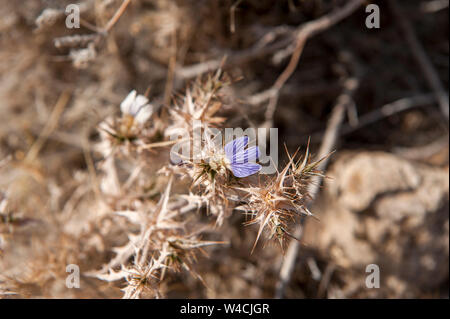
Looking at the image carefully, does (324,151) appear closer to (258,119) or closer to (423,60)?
(258,119)

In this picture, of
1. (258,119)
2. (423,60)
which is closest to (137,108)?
(258,119)

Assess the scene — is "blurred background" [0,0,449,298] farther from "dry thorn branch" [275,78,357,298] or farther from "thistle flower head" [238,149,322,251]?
"thistle flower head" [238,149,322,251]

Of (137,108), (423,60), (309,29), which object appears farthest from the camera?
(423,60)

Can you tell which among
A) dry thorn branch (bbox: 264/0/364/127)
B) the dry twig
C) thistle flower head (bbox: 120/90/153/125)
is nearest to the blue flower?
thistle flower head (bbox: 120/90/153/125)

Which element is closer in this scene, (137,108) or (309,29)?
(137,108)

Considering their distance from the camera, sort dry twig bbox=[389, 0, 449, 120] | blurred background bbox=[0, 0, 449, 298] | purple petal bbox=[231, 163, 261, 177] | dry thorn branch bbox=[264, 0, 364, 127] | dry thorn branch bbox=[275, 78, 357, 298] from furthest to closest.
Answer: dry twig bbox=[389, 0, 449, 120], dry thorn branch bbox=[264, 0, 364, 127], blurred background bbox=[0, 0, 449, 298], dry thorn branch bbox=[275, 78, 357, 298], purple petal bbox=[231, 163, 261, 177]

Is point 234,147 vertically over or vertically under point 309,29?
under
